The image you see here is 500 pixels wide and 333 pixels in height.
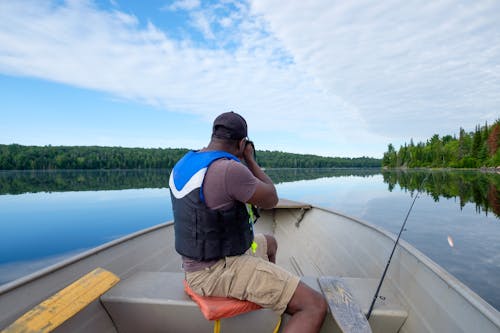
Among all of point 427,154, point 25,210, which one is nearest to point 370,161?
point 427,154

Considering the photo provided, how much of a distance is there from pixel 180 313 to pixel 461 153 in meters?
103

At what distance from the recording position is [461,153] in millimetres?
85688

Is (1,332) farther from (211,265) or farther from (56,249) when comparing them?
(56,249)

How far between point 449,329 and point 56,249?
13.9 metres

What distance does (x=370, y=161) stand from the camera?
14812 centimetres

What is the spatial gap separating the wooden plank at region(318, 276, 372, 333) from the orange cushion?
49 centimetres

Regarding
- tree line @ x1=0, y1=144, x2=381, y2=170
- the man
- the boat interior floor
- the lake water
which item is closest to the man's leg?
the man

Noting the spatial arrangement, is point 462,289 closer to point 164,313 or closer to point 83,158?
point 164,313

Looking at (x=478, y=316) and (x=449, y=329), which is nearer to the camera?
(x=478, y=316)

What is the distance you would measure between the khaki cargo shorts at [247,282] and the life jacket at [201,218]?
0.08 metres

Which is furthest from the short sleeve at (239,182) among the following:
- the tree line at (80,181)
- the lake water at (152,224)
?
the tree line at (80,181)

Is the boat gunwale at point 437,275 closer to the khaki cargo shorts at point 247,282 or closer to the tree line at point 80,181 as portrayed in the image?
the khaki cargo shorts at point 247,282

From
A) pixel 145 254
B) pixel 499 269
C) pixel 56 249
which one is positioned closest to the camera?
pixel 145 254

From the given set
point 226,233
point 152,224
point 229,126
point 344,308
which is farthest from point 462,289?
point 152,224
